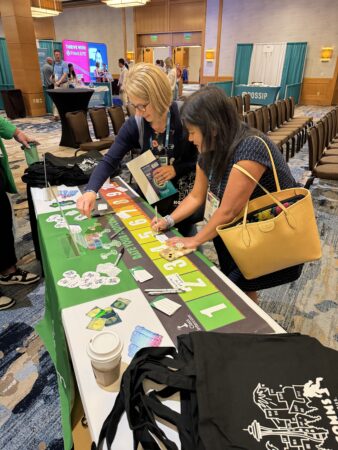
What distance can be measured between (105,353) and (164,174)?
1.14 metres

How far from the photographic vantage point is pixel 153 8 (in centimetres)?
1287

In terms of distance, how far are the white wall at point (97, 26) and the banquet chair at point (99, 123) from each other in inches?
456

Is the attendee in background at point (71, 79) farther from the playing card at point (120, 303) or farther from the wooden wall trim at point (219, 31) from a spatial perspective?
the playing card at point (120, 303)

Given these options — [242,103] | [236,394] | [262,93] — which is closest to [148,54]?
[262,93]

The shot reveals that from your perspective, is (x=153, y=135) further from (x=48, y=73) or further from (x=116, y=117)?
(x=48, y=73)

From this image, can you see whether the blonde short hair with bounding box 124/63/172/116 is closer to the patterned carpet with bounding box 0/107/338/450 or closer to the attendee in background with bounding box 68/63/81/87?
the patterned carpet with bounding box 0/107/338/450

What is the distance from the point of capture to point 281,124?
5949 mm

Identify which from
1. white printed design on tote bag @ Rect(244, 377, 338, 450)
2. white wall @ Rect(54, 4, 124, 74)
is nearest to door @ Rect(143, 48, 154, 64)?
white wall @ Rect(54, 4, 124, 74)

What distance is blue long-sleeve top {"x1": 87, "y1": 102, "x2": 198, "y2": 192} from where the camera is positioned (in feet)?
5.36

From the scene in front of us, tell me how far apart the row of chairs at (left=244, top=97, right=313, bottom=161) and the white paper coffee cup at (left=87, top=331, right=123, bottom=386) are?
424cm

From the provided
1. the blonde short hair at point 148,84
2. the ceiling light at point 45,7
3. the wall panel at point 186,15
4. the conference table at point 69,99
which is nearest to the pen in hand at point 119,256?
the blonde short hair at point 148,84

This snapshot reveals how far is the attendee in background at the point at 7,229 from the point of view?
6.89 ft

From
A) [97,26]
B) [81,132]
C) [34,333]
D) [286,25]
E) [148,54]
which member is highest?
[97,26]

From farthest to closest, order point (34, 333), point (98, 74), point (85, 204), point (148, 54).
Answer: point (148, 54), point (98, 74), point (34, 333), point (85, 204)
